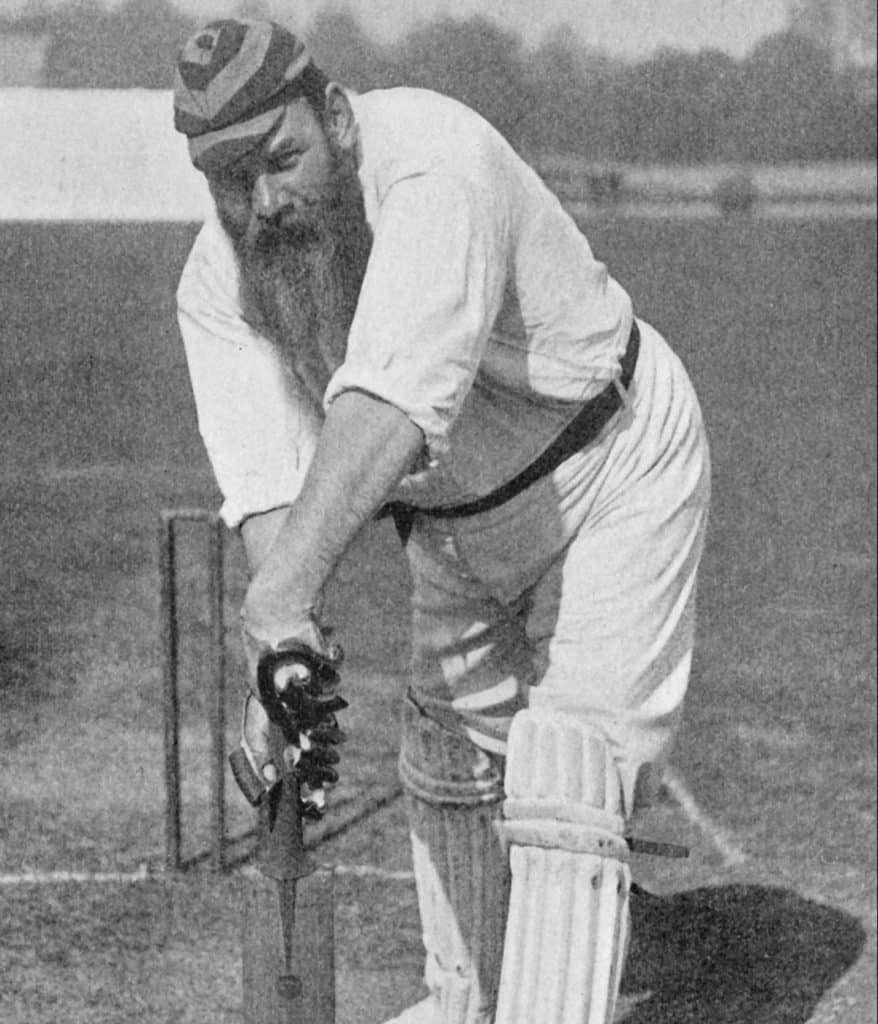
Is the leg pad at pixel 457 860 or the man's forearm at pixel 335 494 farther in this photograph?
the leg pad at pixel 457 860

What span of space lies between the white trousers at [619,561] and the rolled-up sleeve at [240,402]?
19 cm

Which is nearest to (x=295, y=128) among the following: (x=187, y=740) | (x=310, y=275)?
(x=310, y=275)

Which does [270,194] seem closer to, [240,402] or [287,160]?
[287,160]

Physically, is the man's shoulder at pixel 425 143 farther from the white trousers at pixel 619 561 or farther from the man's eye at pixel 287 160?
the white trousers at pixel 619 561

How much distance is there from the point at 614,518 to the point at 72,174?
0.79 metres

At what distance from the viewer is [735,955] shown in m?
2.54

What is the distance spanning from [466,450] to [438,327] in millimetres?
331

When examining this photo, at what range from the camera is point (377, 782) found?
3.12 meters

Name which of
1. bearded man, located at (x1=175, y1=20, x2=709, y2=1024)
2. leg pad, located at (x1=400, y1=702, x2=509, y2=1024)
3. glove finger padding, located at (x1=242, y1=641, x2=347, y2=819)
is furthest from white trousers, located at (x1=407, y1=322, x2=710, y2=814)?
glove finger padding, located at (x1=242, y1=641, x2=347, y2=819)

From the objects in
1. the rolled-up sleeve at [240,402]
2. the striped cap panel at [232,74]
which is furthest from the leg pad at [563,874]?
the striped cap panel at [232,74]

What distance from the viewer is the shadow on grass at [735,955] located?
2.41m

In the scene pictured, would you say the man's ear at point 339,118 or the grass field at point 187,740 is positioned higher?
the man's ear at point 339,118

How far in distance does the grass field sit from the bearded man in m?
0.58

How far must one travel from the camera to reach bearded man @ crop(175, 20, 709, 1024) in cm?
145
